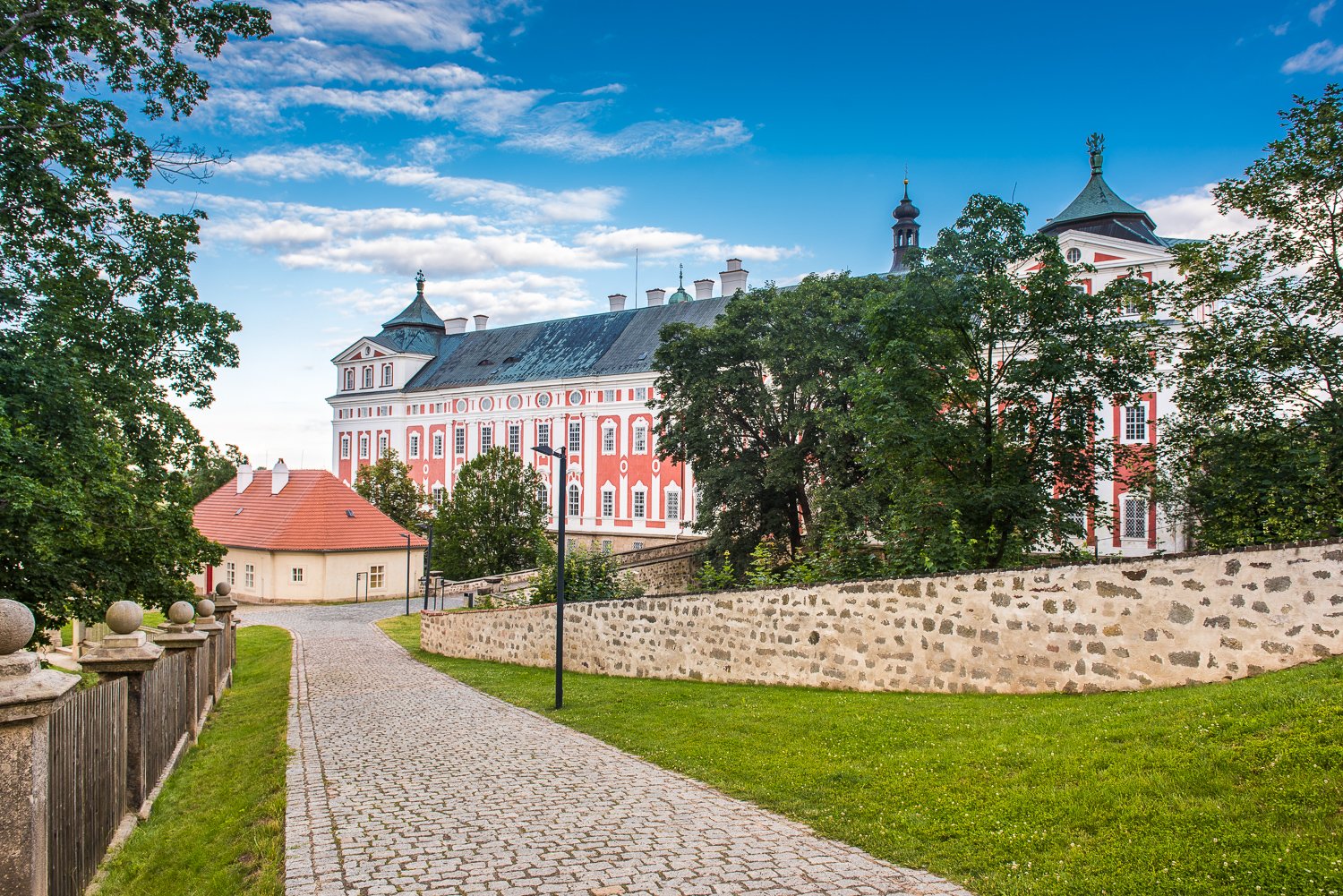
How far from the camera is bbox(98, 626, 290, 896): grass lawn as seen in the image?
661 centimetres

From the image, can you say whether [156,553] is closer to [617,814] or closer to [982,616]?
[617,814]

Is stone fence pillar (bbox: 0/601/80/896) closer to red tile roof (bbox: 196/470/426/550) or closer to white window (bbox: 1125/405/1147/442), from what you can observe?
white window (bbox: 1125/405/1147/442)

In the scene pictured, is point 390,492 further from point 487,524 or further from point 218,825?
point 218,825

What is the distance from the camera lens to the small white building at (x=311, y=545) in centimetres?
3969

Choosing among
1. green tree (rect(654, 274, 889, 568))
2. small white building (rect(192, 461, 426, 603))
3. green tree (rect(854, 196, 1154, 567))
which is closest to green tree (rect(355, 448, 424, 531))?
small white building (rect(192, 461, 426, 603))

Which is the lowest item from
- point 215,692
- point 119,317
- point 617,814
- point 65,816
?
point 215,692

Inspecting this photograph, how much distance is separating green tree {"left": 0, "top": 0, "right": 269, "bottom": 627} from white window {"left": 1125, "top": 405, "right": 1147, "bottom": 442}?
31.1 m

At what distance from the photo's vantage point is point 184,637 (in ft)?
36.9

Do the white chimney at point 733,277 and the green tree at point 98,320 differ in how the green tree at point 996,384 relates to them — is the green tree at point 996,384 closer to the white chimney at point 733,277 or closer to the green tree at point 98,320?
the green tree at point 98,320

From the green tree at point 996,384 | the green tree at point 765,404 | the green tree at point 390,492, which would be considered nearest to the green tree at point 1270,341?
the green tree at point 996,384

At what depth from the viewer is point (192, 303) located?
49.9 feet

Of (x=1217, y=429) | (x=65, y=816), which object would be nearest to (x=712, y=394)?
(x=1217, y=429)

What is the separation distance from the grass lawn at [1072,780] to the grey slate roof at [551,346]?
4096 centimetres

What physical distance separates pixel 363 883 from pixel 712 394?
25.2 meters
